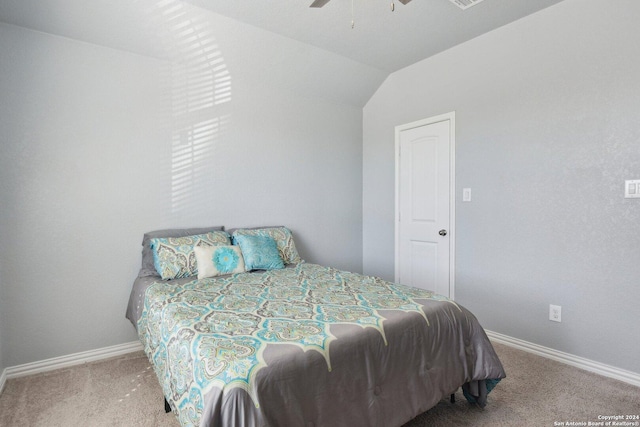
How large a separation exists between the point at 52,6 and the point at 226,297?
2.11 metres

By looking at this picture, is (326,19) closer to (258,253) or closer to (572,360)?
(258,253)

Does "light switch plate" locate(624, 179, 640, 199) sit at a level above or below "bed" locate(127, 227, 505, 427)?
above

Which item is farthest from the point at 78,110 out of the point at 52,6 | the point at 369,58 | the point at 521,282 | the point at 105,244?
the point at 521,282

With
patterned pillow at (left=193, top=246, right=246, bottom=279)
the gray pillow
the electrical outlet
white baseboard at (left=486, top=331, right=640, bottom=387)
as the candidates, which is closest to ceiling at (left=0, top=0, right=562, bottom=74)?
the gray pillow

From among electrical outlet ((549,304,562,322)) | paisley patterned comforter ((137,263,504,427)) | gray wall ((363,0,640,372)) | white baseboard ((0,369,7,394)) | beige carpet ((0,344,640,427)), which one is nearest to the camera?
paisley patterned comforter ((137,263,504,427))

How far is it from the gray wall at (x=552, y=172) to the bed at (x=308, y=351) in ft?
3.61

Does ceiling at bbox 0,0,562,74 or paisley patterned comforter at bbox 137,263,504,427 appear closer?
paisley patterned comforter at bbox 137,263,504,427

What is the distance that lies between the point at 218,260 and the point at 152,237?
573mm

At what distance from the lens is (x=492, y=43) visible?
282cm

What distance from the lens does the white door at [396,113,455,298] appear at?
3170mm

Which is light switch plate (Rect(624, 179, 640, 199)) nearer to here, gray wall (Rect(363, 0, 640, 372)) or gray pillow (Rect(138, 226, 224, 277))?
gray wall (Rect(363, 0, 640, 372))

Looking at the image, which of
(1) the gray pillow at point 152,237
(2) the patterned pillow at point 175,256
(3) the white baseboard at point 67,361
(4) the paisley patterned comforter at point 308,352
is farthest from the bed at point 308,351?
(3) the white baseboard at point 67,361

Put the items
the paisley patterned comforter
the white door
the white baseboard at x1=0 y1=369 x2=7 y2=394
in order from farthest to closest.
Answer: the white door, the white baseboard at x1=0 y1=369 x2=7 y2=394, the paisley patterned comforter

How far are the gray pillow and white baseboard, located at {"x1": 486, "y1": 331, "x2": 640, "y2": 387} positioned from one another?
2.60 m
